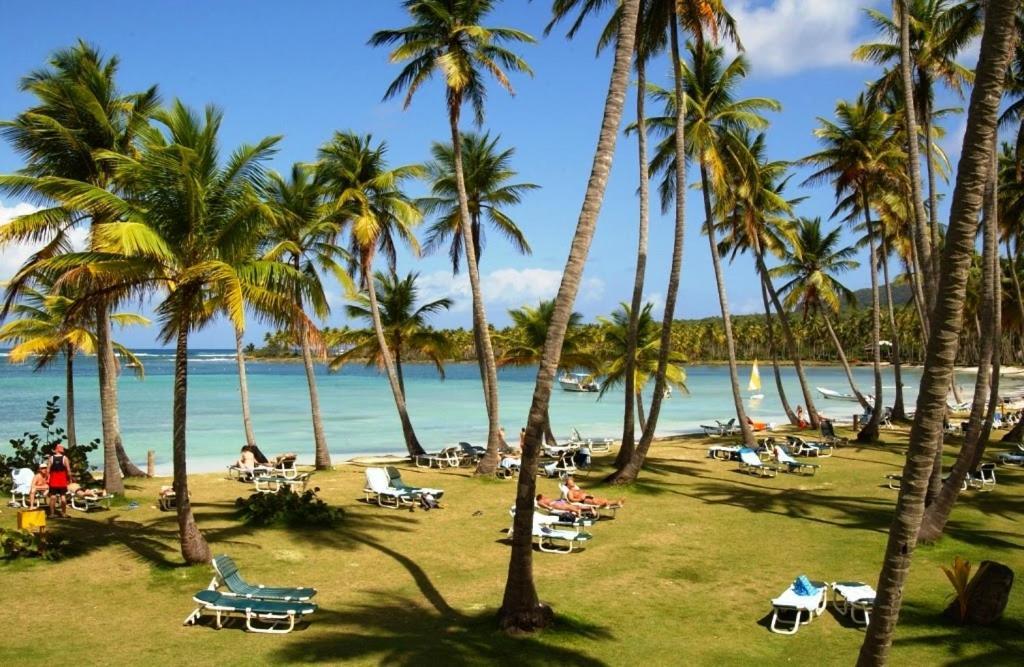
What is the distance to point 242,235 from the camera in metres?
10.7

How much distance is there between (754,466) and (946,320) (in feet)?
54.3

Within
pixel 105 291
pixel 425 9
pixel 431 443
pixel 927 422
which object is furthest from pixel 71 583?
pixel 431 443

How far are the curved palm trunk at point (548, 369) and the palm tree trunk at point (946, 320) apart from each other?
12.9 ft

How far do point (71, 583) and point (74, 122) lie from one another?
9481 millimetres

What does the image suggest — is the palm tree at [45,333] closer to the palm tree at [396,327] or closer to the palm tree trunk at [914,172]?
the palm tree at [396,327]

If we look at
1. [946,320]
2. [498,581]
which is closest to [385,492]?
[498,581]

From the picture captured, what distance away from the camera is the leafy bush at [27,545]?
1112cm

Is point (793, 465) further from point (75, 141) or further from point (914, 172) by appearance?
point (75, 141)

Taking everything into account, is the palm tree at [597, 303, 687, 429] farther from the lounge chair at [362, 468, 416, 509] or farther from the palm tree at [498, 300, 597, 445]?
the lounge chair at [362, 468, 416, 509]

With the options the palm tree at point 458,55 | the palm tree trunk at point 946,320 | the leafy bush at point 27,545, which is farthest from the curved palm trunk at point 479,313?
the palm tree trunk at point 946,320

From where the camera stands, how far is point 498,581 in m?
10.9

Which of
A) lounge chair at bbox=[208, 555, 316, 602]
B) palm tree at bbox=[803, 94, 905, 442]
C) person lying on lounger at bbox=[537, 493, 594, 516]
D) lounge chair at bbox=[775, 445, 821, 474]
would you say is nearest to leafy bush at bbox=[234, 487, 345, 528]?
person lying on lounger at bbox=[537, 493, 594, 516]

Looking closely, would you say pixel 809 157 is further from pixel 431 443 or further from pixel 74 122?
pixel 74 122

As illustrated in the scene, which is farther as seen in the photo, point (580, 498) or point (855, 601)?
point (580, 498)
